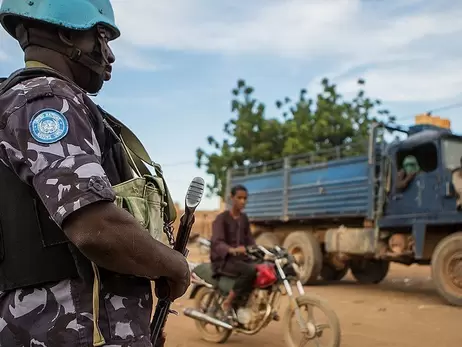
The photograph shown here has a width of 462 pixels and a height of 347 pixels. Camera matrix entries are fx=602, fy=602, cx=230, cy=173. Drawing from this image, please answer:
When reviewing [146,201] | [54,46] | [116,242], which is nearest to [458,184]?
[146,201]

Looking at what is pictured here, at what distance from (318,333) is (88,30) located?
13.3 feet

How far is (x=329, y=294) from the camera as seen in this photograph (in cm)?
1042

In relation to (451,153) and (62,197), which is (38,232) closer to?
(62,197)

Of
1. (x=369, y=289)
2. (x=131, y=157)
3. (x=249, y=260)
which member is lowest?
(x=369, y=289)

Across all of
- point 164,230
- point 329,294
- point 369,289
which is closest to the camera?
point 164,230

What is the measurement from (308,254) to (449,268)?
131 inches

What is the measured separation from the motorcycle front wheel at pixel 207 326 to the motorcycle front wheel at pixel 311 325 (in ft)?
2.85

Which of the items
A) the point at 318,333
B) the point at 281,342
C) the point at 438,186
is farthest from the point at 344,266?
the point at 318,333

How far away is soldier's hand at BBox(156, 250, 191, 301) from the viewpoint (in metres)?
1.48

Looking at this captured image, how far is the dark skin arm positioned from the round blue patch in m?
0.18

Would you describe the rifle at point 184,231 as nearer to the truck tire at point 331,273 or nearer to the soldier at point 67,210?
the soldier at point 67,210

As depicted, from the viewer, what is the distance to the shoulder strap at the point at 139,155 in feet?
5.54

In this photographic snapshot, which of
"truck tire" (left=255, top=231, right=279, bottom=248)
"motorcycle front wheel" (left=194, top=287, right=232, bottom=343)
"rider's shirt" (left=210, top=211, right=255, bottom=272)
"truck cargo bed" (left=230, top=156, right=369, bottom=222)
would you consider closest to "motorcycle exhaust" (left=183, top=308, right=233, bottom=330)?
"motorcycle front wheel" (left=194, top=287, right=232, bottom=343)

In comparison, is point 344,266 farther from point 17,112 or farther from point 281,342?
point 17,112
